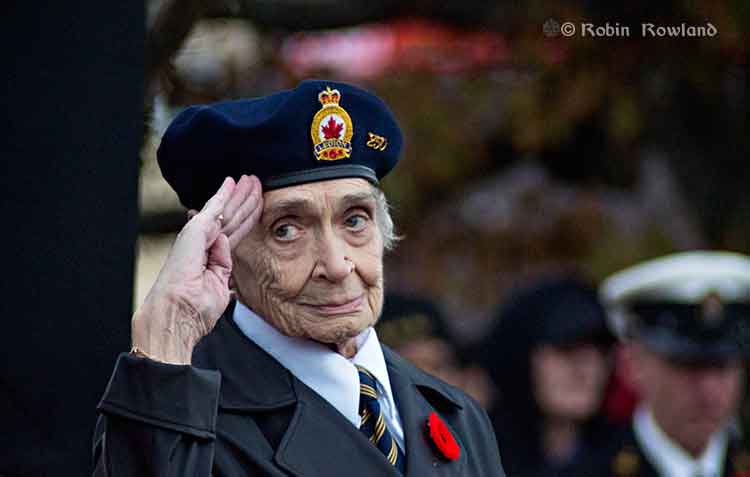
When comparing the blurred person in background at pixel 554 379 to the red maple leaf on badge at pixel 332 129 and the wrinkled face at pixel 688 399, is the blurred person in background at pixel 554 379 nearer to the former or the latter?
the wrinkled face at pixel 688 399

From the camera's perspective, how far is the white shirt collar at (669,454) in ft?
22.2

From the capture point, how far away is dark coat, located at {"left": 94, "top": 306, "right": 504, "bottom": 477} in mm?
3135

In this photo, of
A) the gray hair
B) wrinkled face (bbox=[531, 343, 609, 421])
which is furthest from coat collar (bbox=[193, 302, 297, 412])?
wrinkled face (bbox=[531, 343, 609, 421])

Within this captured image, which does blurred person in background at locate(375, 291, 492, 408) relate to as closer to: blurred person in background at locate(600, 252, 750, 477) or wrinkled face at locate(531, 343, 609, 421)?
wrinkled face at locate(531, 343, 609, 421)

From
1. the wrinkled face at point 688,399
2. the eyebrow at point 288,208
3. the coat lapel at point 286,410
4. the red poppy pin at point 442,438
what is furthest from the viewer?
the wrinkled face at point 688,399

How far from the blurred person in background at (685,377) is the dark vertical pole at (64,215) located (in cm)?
347

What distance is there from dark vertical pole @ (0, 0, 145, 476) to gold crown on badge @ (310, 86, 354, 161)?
19.7 inches

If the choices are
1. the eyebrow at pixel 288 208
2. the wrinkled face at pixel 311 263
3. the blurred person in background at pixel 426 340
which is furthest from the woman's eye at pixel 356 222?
the blurred person in background at pixel 426 340

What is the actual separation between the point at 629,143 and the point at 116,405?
6803 mm

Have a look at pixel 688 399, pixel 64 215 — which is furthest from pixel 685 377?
pixel 64 215

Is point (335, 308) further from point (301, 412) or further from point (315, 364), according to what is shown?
point (301, 412)

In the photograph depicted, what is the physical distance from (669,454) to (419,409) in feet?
10.8

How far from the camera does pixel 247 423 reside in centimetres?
342

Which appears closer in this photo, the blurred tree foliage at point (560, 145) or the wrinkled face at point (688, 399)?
the wrinkled face at point (688, 399)
